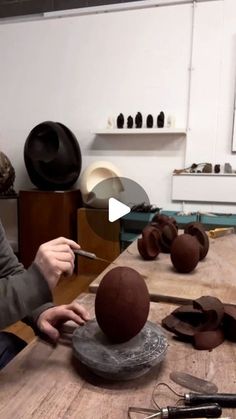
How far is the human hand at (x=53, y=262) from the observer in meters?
0.60

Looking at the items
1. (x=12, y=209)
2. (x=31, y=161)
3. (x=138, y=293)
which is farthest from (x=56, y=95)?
(x=138, y=293)

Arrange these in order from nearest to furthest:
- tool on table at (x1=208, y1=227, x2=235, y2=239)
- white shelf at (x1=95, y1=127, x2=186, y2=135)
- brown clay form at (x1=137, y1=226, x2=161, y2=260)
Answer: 1. brown clay form at (x1=137, y1=226, x2=161, y2=260)
2. tool on table at (x1=208, y1=227, x2=235, y2=239)
3. white shelf at (x1=95, y1=127, x2=186, y2=135)

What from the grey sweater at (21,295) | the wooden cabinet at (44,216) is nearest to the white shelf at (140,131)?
the wooden cabinet at (44,216)

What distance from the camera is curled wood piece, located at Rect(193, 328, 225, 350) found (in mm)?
668

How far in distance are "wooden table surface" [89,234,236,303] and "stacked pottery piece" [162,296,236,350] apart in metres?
0.18

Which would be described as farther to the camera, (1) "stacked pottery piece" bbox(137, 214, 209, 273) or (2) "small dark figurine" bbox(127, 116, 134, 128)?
(2) "small dark figurine" bbox(127, 116, 134, 128)

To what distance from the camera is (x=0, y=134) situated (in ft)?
10.5

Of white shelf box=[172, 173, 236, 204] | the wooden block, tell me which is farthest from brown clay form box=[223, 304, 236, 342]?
white shelf box=[172, 173, 236, 204]

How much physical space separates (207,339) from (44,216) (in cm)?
220

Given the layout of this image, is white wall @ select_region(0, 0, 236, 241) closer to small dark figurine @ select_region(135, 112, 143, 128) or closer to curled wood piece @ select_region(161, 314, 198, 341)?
small dark figurine @ select_region(135, 112, 143, 128)

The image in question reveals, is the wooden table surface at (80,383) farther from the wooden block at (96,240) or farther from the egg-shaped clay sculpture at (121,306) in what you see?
the wooden block at (96,240)

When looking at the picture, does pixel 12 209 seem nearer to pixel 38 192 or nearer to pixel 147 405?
pixel 38 192
